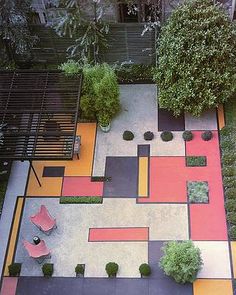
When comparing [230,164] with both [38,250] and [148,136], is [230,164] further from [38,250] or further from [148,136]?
[38,250]

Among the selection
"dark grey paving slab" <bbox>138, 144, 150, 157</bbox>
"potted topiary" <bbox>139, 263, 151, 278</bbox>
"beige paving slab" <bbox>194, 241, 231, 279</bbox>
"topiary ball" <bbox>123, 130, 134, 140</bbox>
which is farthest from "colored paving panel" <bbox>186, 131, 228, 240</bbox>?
"topiary ball" <bbox>123, 130, 134, 140</bbox>

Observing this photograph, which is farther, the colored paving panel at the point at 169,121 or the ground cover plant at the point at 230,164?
the colored paving panel at the point at 169,121

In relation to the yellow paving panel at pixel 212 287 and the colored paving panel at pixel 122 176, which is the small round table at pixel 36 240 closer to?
the colored paving panel at pixel 122 176

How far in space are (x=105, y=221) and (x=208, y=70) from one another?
7.07 m

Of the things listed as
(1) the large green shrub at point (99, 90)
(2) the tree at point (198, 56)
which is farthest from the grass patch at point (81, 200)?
(2) the tree at point (198, 56)

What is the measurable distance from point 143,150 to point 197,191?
9.76 feet

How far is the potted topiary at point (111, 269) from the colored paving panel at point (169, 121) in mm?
6569

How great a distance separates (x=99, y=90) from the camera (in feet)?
67.5

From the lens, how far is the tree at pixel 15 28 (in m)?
21.2

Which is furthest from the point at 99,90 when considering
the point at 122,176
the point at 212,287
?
the point at 212,287

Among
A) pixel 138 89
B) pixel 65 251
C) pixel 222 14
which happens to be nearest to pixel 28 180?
pixel 65 251

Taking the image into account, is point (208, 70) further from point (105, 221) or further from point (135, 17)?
point (105, 221)

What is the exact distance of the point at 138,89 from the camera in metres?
23.2

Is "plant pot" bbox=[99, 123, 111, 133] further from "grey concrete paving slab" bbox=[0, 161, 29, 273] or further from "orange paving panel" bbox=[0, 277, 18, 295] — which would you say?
Answer: "orange paving panel" bbox=[0, 277, 18, 295]
